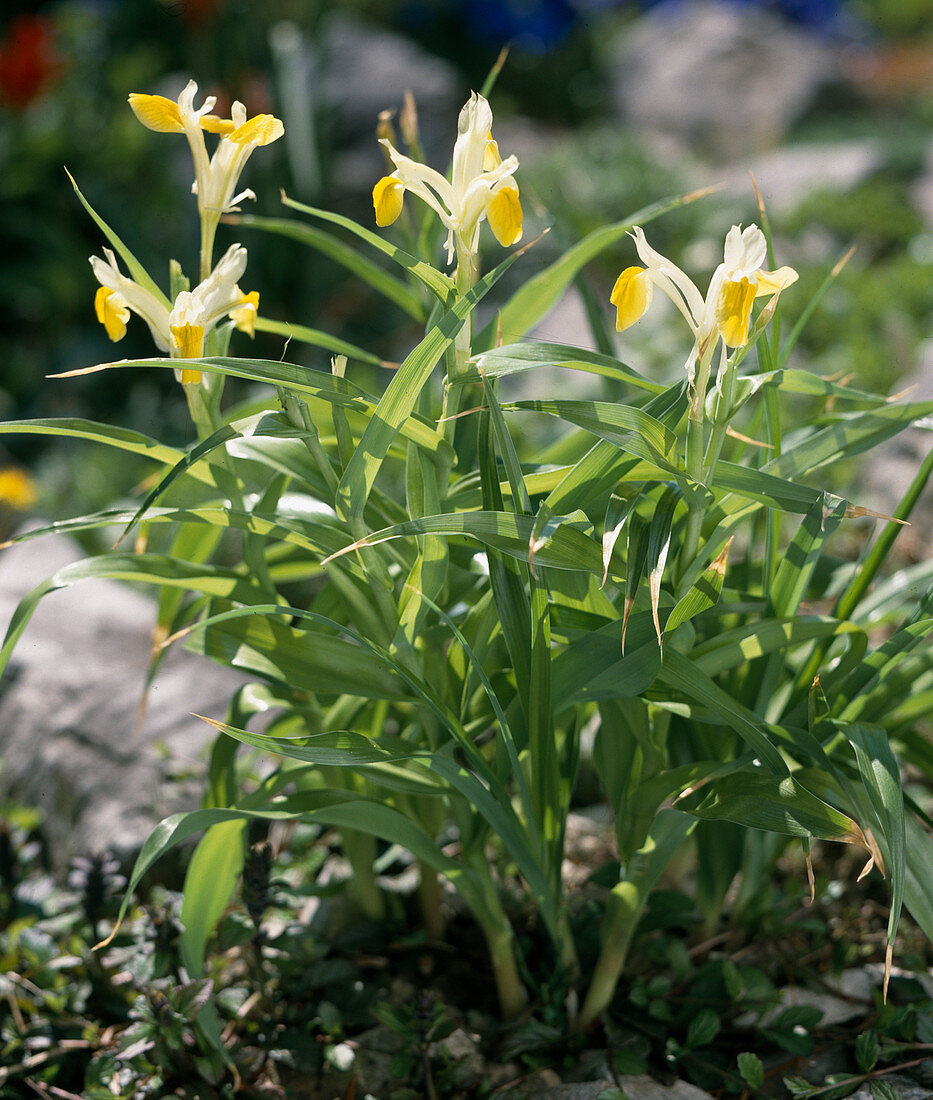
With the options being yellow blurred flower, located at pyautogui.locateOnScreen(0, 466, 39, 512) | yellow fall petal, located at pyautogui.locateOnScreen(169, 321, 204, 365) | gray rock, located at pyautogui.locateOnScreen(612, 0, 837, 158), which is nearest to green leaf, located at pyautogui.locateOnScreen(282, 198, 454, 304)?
yellow fall petal, located at pyautogui.locateOnScreen(169, 321, 204, 365)

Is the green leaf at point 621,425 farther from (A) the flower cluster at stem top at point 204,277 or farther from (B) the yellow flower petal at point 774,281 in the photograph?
(A) the flower cluster at stem top at point 204,277

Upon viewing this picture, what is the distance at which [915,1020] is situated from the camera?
970 mm

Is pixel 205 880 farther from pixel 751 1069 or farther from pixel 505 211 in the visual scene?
pixel 505 211

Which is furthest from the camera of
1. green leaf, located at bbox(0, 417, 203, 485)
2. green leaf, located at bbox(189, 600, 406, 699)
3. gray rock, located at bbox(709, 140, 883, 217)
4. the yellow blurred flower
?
gray rock, located at bbox(709, 140, 883, 217)

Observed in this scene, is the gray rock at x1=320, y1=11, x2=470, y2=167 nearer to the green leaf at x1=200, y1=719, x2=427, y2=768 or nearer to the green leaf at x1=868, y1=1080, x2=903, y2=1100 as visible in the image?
the green leaf at x1=200, y1=719, x2=427, y2=768

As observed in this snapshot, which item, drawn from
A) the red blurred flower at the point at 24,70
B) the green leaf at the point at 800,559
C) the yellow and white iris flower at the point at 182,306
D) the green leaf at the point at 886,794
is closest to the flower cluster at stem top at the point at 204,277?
the yellow and white iris flower at the point at 182,306

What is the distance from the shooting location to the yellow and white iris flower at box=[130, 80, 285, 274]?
77 centimetres

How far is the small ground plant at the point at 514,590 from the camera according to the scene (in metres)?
0.73

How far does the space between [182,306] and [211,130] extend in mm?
149

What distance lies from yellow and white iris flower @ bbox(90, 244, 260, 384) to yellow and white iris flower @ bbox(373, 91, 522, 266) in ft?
0.45

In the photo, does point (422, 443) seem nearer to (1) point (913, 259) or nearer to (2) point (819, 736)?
(2) point (819, 736)

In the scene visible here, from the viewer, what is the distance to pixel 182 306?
29.1 inches

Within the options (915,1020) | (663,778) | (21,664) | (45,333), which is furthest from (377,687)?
(45,333)

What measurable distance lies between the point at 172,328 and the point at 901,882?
0.70 meters
